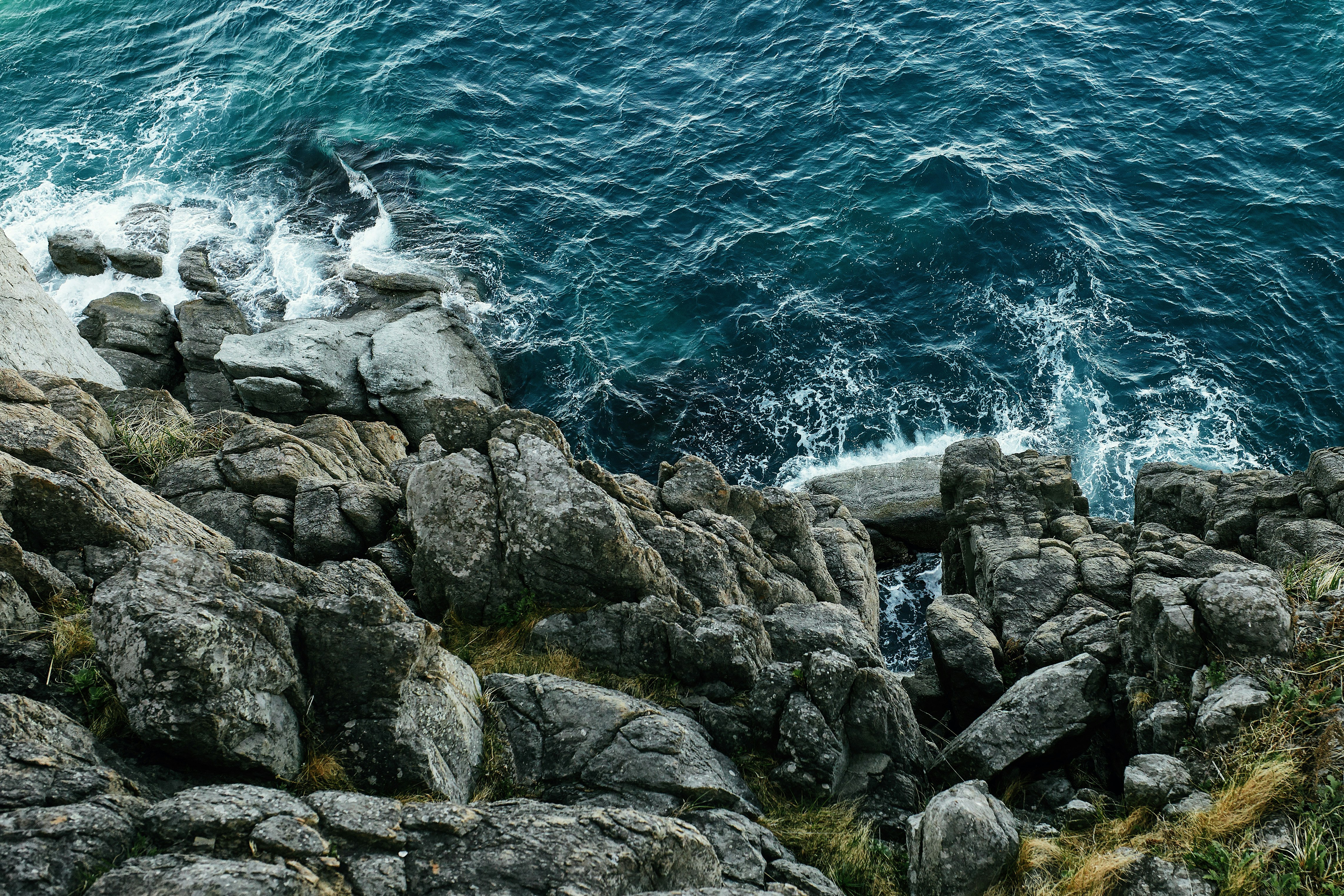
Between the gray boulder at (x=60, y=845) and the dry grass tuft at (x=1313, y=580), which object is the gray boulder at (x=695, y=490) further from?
the gray boulder at (x=60, y=845)

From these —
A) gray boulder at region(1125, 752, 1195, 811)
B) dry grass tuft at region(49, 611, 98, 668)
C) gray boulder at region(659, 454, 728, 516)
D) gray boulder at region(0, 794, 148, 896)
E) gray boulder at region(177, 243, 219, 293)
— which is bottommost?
gray boulder at region(1125, 752, 1195, 811)

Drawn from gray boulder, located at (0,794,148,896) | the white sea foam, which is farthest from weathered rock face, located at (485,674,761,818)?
the white sea foam

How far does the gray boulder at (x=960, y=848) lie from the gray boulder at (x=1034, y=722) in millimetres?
2549

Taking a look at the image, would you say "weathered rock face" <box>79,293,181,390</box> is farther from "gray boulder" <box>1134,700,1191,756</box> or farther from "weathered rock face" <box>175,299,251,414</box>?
"gray boulder" <box>1134,700,1191,756</box>

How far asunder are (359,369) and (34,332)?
9.00 metres

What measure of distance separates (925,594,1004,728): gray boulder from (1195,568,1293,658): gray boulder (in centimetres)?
466

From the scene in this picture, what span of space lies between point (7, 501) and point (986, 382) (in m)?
28.3

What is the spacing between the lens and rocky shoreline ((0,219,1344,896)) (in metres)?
8.99

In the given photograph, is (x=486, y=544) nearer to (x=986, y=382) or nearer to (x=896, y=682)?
(x=896, y=682)

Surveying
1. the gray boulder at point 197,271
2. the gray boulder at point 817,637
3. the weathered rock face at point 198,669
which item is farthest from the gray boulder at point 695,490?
the gray boulder at point 197,271

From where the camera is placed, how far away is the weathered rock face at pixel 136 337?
30.1m

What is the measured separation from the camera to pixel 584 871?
9.14 metres

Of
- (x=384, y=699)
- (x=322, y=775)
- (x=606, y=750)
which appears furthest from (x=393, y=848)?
(x=606, y=750)

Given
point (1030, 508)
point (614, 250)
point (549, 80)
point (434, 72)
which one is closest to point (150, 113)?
point (434, 72)
